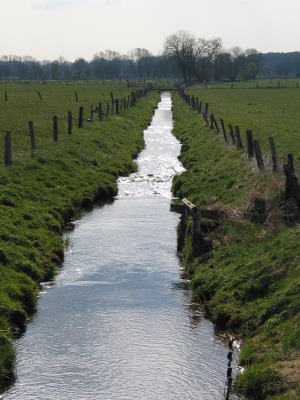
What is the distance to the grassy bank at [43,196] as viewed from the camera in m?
14.3

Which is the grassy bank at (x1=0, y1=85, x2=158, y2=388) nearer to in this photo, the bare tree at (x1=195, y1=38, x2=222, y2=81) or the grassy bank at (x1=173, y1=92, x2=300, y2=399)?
the grassy bank at (x1=173, y1=92, x2=300, y2=399)

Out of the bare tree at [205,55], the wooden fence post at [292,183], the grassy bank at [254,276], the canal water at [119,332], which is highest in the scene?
the bare tree at [205,55]

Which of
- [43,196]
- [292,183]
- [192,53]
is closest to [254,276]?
[292,183]

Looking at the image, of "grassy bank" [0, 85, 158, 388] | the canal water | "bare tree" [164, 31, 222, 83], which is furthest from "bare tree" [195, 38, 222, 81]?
the canal water

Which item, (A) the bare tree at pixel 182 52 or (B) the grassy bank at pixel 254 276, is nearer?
(B) the grassy bank at pixel 254 276

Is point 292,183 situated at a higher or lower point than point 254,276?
higher

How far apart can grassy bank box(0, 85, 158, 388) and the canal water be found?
0.43 m

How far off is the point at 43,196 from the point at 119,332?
11.3 m

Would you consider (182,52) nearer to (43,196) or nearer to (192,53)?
(192,53)

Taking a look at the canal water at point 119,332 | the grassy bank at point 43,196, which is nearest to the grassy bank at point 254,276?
the canal water at point 119,332

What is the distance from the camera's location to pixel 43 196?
2345 cm

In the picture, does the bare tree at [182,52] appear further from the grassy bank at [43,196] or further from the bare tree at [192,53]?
the grassy bank at [43,196]

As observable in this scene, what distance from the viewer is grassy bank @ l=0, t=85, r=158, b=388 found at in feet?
46.9

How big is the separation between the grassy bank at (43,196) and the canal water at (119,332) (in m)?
0.43
